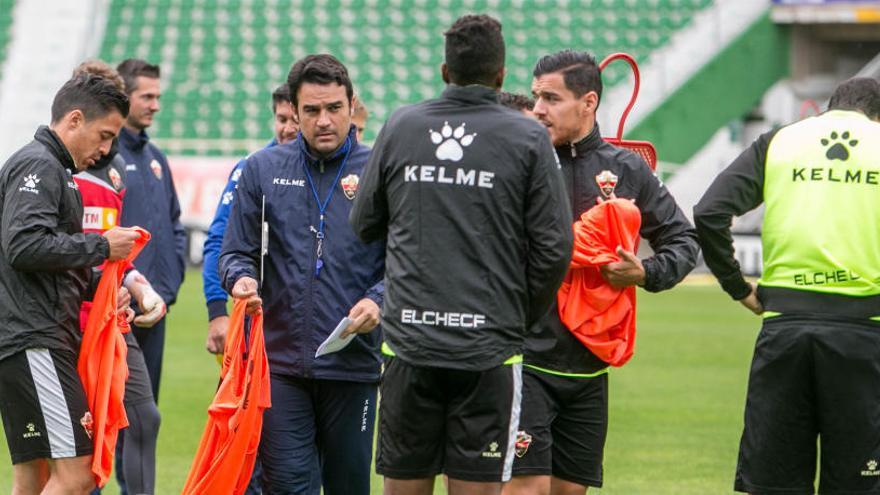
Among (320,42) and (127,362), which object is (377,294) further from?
(320,42)

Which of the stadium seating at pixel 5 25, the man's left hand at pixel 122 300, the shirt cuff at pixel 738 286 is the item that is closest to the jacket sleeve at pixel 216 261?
the man's left hand at pixel 122 300

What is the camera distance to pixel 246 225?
6.12m

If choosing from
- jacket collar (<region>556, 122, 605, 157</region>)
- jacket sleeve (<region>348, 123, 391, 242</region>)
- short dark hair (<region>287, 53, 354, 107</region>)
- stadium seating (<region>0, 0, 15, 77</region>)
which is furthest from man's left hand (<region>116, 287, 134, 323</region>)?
stadium seating (<region>0, 0, 15, 77</region>)

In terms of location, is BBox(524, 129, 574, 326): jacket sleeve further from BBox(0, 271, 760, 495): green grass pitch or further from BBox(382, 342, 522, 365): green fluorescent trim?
BBox(0, 271, 760, 495): green grass pitch

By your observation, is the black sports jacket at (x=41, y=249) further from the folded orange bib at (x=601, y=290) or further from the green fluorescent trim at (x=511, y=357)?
the folded orange bib at (x=601, y=290)

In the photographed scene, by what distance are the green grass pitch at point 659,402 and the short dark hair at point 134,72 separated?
8.00 ft

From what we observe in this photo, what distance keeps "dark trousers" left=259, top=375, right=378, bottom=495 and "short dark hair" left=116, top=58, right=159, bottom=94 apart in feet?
10.5

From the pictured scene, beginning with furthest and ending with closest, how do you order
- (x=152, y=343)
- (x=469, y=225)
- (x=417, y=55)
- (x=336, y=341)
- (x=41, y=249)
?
1. (x=417, y=55)
2. (x=152, y=343)
3. (x=336, y=341)
4. (x=41, y=249)
5. (x=469, y=225)

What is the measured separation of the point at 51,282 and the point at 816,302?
3078mm

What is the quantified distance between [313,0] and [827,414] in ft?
83.9

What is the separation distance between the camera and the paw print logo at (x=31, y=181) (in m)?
5.77

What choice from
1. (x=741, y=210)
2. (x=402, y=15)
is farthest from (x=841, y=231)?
(x=402, y=15)

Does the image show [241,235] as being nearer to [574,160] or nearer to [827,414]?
[574,160]

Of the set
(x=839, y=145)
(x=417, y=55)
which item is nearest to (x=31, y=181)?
(x=839, y=145)
